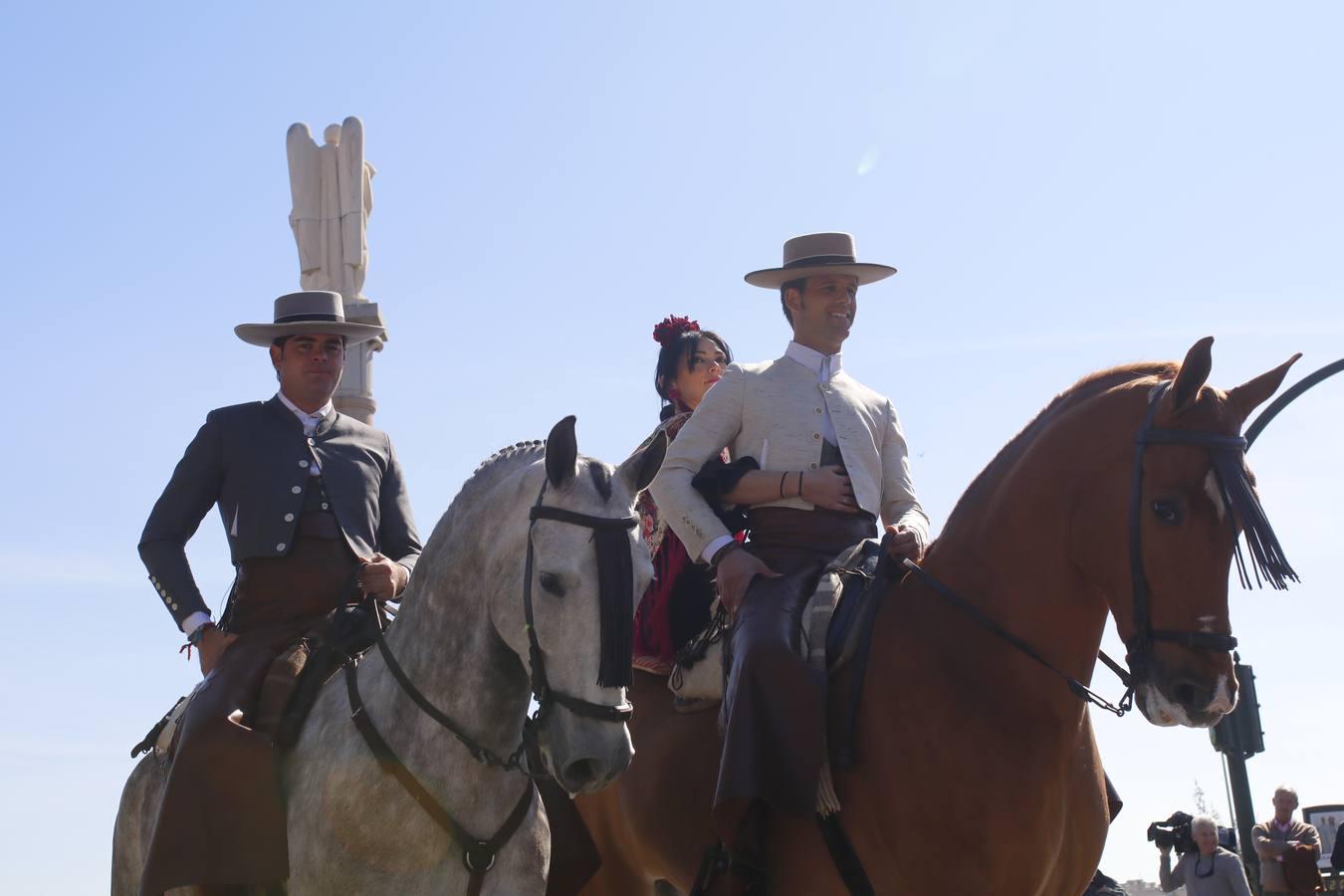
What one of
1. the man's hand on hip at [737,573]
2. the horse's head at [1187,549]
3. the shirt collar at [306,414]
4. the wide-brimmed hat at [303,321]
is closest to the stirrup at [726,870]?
the man's hand on hip at [737,573]

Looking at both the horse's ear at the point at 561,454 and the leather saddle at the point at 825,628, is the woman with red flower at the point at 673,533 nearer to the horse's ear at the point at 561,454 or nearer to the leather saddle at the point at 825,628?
the leather saddle at the point at 825,628

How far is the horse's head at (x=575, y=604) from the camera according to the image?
197 inches

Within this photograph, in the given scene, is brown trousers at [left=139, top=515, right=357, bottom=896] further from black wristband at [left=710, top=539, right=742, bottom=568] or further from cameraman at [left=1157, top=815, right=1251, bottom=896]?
cameraman at [left=1157, top=815, right=1251, bottom=896]

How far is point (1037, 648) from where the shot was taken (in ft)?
18.4

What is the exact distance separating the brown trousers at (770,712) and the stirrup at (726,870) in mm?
103

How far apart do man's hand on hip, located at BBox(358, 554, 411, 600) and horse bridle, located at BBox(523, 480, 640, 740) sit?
1.15 metres

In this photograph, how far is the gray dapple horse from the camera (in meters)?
5.16

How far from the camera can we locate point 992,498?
5922 millimetres

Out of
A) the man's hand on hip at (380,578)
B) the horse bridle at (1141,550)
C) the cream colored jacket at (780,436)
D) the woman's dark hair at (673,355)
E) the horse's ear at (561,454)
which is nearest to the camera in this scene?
the horse bridle at (1141,550)

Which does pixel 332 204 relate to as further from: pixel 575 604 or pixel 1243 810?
pixel 575 604

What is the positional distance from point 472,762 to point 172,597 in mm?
1565

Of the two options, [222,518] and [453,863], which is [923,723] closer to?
[453,863]

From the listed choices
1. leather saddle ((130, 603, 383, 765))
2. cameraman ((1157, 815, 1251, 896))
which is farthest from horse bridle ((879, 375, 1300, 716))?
cameraman ((1157, 815, 1251, 896))

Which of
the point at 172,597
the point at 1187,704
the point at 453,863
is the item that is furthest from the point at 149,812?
the point at 1187,704
